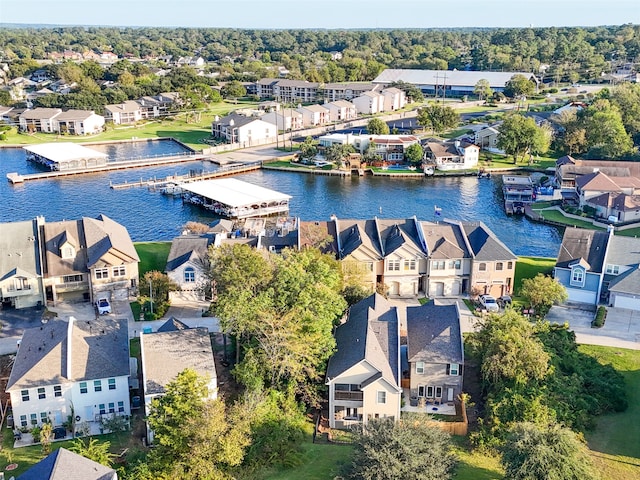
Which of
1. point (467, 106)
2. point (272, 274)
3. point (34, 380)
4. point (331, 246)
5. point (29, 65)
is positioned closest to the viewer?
point (34, 380)

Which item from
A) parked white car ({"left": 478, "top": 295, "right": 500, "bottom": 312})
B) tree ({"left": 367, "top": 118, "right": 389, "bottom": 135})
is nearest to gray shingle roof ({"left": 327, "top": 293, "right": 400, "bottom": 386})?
parked white car ({"left": 478, "top": 295, "right": 500, "bottom": 312})

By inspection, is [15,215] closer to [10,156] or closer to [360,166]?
[10,156]

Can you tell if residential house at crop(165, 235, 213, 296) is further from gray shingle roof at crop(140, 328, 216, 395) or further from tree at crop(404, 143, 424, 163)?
tree at crop(404, 143, 424, 163)

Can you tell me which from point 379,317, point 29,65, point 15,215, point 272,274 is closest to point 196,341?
point 272,274

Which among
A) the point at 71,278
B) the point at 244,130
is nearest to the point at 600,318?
the point at 71,278

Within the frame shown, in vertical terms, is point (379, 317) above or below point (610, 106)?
below

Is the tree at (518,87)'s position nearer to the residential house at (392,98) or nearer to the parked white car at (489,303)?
the residential house at (392,98)

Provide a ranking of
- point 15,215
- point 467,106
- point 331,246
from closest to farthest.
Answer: point 331,246 < point 15,215 < point 467,106

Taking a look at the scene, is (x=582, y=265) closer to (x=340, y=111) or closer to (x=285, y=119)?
(x=285, y=119)

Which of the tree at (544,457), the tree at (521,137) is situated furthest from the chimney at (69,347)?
the tree at (521,137)
